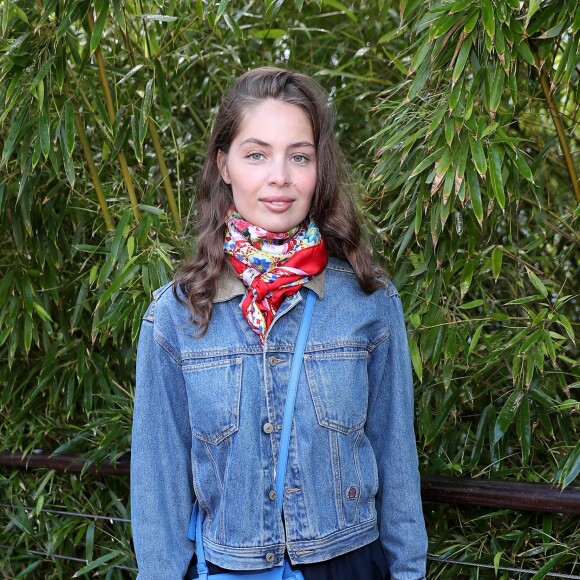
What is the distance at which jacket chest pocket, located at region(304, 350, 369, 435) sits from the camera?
5.09 feet

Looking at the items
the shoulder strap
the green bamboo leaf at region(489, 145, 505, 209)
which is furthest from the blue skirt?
the green bamboo leaf at region(489, 145, 505, 209)

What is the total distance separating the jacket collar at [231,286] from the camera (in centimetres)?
160

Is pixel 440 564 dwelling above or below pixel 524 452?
below

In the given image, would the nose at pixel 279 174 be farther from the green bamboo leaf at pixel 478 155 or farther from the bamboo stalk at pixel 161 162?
the bamboo stalk at pixel 161 162

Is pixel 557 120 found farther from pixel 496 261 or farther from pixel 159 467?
pixel 159 467

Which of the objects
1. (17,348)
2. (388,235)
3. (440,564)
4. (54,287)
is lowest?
(440,564)

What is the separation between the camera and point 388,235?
2229 millimetres

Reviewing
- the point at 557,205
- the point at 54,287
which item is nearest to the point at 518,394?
the point at 557,205

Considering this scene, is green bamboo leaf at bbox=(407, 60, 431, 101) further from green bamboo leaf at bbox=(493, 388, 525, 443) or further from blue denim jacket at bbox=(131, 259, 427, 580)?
green bamboo leaf at bbox=(493, 388, 525, 443)

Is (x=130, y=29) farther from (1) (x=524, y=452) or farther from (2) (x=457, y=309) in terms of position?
(1) (x=524, y=452)

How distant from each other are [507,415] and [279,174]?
802mm

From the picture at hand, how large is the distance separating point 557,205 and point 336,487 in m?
1.37

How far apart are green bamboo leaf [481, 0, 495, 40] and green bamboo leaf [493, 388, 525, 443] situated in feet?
2.54

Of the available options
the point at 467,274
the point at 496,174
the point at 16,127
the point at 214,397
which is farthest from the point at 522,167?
the point at 16,127
